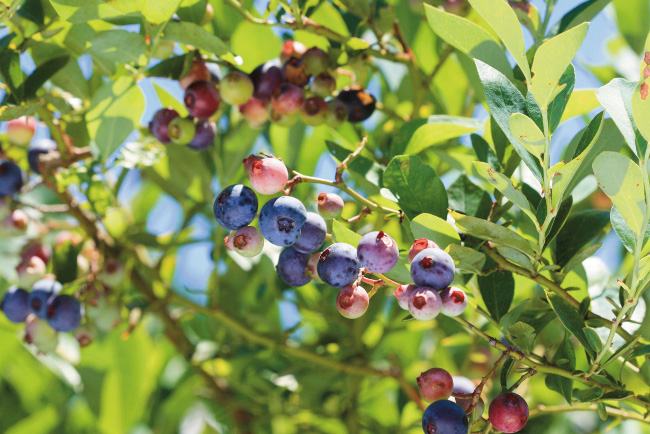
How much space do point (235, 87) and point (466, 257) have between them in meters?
0.56

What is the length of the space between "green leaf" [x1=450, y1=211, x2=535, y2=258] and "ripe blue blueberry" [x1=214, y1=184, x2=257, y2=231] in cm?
29

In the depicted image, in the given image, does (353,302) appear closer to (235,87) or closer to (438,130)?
(438,130)

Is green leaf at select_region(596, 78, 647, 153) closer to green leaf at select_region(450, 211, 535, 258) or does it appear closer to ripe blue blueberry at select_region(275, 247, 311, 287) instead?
green leaf at select_region(450, 211, 535, 258)

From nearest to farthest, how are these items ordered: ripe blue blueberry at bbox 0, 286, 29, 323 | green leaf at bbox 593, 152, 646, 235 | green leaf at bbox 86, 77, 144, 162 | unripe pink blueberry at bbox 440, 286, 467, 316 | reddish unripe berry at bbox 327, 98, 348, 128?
1. green leaf at bbox 593, 152, 646, 235
2. unripe pink blueberry at bbox 440, 286, 467, 316
3. green leaf at bbox 86, 77, 144, 162
4. reddish unripe berry at bbox 327, 98, 348, 128
5. ripe blue blueberry at bbox 0, 286, 29, 323

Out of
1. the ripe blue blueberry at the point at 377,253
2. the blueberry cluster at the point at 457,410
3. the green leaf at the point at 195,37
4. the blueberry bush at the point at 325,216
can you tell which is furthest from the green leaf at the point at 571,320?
the green leaf at the point at 195,37

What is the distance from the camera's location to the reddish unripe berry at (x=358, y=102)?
124cm

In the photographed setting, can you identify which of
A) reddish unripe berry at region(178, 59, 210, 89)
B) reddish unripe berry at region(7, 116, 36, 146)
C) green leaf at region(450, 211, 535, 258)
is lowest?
reddish unripe berry at region(7, 116, 36, 146)

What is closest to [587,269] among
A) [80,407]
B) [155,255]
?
[155,255]

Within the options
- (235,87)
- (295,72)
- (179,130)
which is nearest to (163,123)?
(179,130)

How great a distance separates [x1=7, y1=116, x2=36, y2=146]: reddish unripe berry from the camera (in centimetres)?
134

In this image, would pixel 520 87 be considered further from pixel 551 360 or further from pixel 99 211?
pixel 99 211

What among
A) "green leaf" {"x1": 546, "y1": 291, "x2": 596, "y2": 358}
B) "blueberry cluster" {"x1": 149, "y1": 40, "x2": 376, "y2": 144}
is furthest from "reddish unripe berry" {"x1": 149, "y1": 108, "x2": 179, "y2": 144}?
"green leaf" {"x1": 546, "y1": 291, "x2": 596, "y2": 358}

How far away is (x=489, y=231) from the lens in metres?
0.81

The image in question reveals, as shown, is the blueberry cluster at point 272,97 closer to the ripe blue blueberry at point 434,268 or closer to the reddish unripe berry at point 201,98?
the reddish unripe berry at point 201,98
